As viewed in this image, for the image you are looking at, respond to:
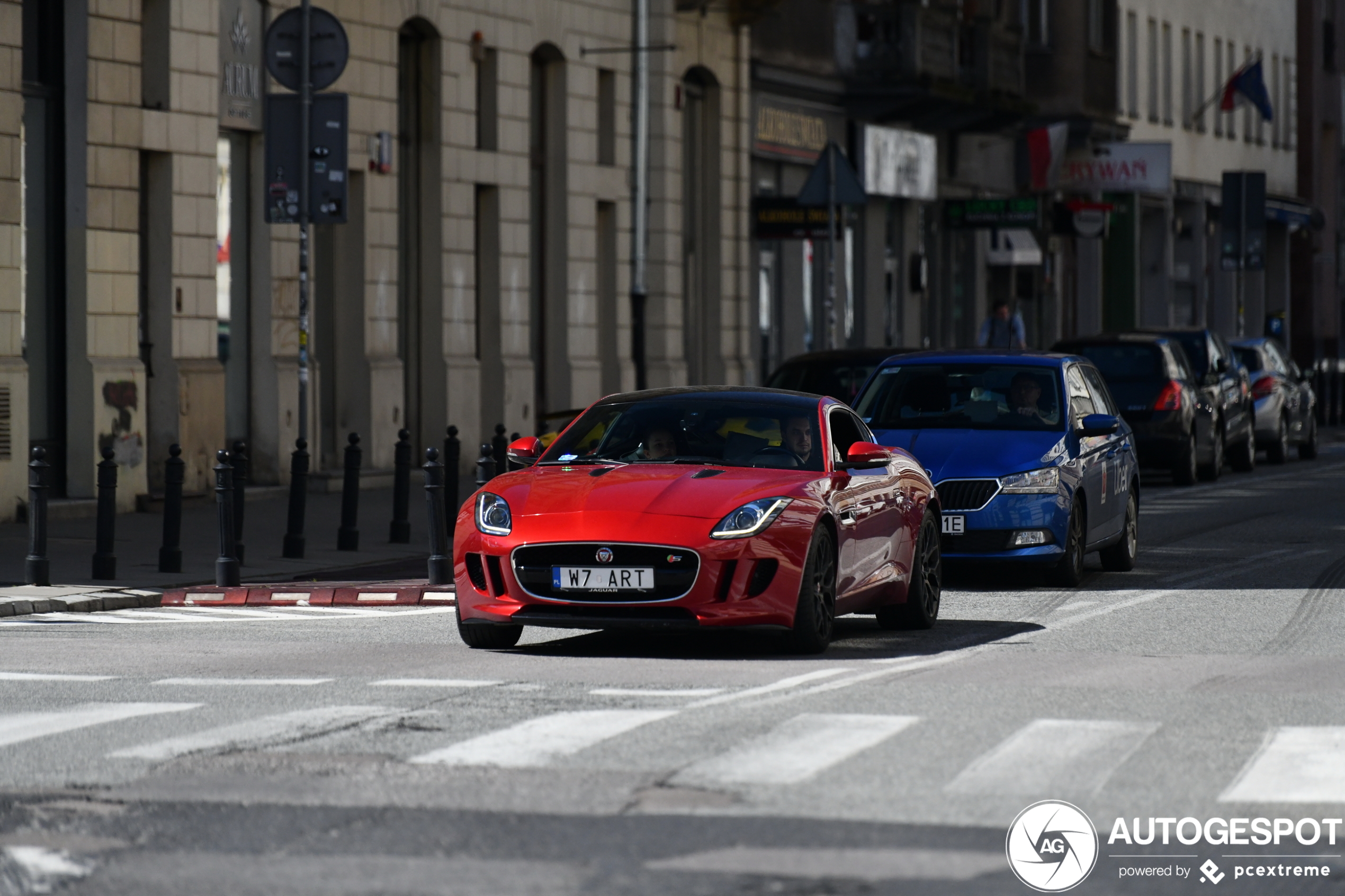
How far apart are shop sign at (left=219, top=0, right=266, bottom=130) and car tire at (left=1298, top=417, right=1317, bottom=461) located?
54.1 feet

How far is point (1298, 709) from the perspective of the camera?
10.5 metres

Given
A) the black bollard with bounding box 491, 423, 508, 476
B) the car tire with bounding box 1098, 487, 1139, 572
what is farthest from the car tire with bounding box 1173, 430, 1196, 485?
the car tire with bounding box 1098, 487, 1139, 572

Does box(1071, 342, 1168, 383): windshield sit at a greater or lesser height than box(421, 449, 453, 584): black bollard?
greater

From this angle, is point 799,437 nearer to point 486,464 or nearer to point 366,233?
point 486,464

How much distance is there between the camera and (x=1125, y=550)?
1838cm

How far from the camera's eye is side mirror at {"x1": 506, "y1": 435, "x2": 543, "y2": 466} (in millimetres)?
13883

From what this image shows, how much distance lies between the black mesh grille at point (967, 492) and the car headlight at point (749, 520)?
4.19 meters

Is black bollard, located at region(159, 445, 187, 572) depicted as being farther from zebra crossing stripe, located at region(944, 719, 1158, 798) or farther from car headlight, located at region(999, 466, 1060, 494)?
zebra crossing stripe, located at region(944, 719, 1158, 798)

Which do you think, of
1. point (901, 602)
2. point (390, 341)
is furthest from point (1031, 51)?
point (901, 602)

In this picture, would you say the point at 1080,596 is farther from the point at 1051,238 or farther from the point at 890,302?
the point at 1051,238

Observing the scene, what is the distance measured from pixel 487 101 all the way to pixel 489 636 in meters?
19.0

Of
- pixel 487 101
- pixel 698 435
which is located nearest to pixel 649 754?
pixel 698 435

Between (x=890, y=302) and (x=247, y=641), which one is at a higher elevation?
(x=890, y=302)

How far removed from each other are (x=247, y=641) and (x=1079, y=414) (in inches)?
249
